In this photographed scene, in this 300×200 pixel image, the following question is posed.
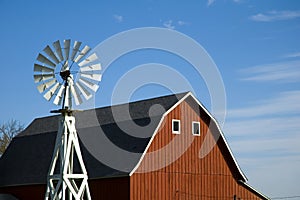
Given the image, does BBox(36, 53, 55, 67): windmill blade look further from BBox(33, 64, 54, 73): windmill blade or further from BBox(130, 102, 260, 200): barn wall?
BBox(130, 102, 260, 200): barn wall

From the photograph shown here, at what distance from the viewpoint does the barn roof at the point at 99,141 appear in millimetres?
33000

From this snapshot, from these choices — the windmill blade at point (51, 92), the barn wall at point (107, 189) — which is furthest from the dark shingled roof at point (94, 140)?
the windmill blade at point (51, 92)

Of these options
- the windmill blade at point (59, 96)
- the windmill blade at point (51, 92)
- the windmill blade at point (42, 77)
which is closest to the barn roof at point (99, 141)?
the windmill blade at point (59, 96)

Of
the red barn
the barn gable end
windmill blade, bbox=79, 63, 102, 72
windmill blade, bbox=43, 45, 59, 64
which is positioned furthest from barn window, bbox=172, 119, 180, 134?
windmill blade, bbox=43, 45, 59, 64

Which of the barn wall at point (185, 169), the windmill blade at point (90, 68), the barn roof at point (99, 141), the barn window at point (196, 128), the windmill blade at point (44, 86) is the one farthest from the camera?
the barn window at point (196, 128)

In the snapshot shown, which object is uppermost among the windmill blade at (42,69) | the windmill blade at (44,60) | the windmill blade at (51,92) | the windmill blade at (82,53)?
the windmill blade at (82,53)

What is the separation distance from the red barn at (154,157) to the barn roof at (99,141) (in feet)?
0.20

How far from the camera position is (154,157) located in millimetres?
32656

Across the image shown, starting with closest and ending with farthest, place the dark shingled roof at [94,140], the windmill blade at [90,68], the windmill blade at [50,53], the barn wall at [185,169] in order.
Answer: the windmill blade at [50,53] → the windmill blade at [90,68] → the barn wall at [185,169] → the dark shingled roof at [94,140]

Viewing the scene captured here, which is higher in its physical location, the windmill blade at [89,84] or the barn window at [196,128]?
the windmill blade at [89,84]

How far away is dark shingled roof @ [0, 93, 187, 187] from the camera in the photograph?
33153 millimetres

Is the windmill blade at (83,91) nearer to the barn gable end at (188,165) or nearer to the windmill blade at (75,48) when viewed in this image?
the windmill blade at (75,48)

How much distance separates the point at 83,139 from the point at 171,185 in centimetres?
640

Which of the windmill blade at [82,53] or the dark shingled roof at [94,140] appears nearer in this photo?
the windmill blade at [82,53]
